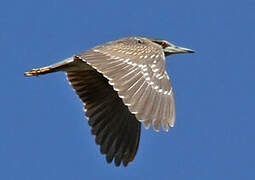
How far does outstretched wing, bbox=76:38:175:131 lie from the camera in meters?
11.8

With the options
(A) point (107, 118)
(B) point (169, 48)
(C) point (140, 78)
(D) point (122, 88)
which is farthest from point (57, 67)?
(B) point (169, 48)

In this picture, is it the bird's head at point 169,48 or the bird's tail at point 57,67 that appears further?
the bird's head at point 169,48

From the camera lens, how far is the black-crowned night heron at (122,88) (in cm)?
Answer: 1197

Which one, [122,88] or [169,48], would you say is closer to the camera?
[122,88]


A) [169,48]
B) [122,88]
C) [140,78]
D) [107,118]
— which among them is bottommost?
[122,88]

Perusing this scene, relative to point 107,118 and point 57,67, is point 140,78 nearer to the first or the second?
point 57,67

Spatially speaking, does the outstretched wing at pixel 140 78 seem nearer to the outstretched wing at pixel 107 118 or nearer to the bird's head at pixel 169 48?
the outstretched wing at pixel 107 118

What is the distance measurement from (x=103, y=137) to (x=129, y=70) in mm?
2586

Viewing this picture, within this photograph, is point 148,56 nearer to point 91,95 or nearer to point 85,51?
point 85,51

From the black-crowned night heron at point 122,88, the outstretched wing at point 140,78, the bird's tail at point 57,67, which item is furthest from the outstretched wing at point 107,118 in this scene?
the outstretched wing at point 140,78

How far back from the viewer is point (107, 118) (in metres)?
14.9

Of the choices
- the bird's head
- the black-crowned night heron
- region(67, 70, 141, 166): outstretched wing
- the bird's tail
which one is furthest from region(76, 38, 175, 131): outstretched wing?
the bird's head

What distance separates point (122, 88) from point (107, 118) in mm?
2920

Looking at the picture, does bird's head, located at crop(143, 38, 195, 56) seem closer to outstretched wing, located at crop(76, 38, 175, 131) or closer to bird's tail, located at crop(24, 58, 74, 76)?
outstretched wing, located at crop(76, 38, 175, 131)
